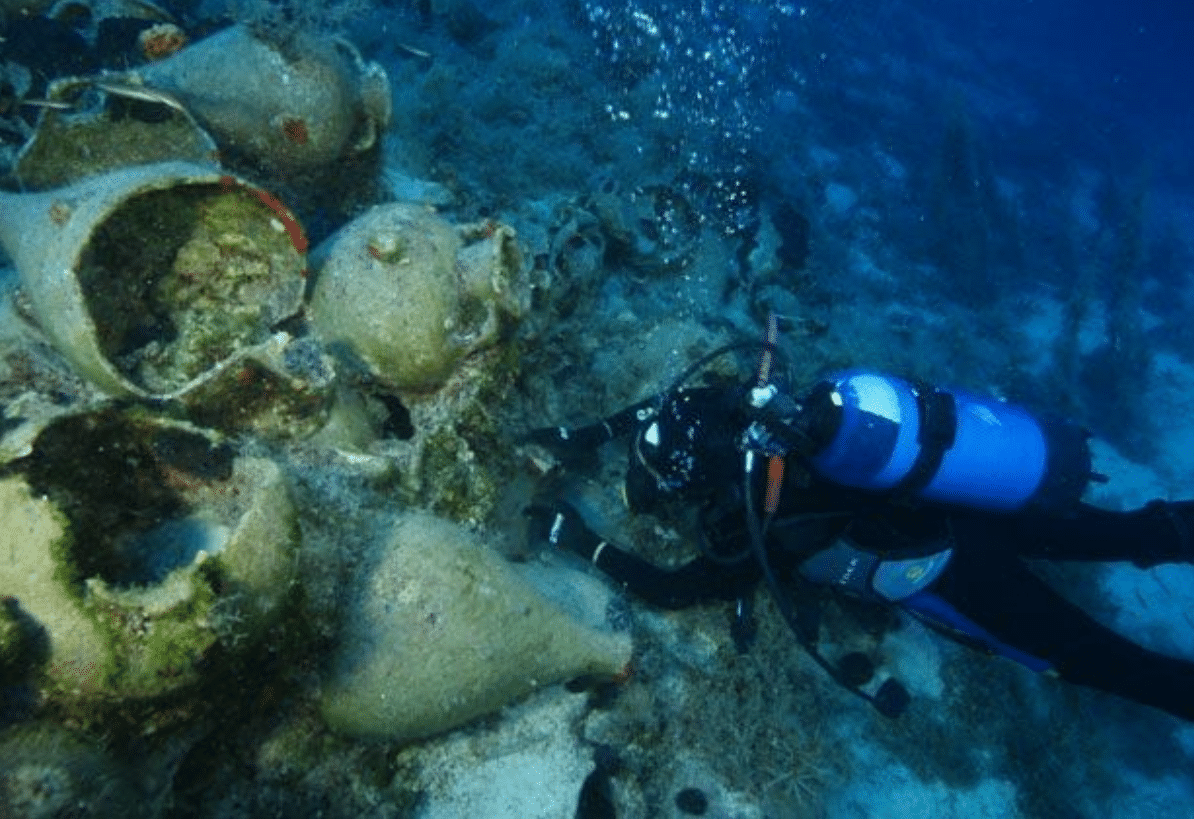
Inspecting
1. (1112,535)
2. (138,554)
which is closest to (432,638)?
(138,554)

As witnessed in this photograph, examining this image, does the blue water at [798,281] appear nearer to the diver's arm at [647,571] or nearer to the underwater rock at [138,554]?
the underwater rock at [138,554]

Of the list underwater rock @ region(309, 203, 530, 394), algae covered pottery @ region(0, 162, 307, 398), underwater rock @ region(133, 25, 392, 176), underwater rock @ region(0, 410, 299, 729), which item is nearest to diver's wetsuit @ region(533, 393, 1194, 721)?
underwater rock @ region(309, 203, 530, 394)

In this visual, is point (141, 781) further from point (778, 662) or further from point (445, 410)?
point (778, 662)

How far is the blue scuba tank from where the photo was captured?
400 centimetres

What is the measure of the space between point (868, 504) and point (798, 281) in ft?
14.5

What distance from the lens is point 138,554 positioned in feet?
7.79

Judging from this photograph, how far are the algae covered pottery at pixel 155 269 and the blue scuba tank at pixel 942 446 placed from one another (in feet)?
8.76

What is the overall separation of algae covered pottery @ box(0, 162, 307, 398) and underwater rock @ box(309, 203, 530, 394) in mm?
199

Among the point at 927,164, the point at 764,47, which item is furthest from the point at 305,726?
the point at 764,47

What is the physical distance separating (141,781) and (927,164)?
14619 millimetres

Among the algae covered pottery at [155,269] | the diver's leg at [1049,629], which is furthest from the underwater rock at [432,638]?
the diver's leg at [1049,629]

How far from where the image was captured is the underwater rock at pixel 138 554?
6.44 feet

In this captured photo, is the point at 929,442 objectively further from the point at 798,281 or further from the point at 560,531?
the point at 798,281

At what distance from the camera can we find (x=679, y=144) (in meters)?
9.54
